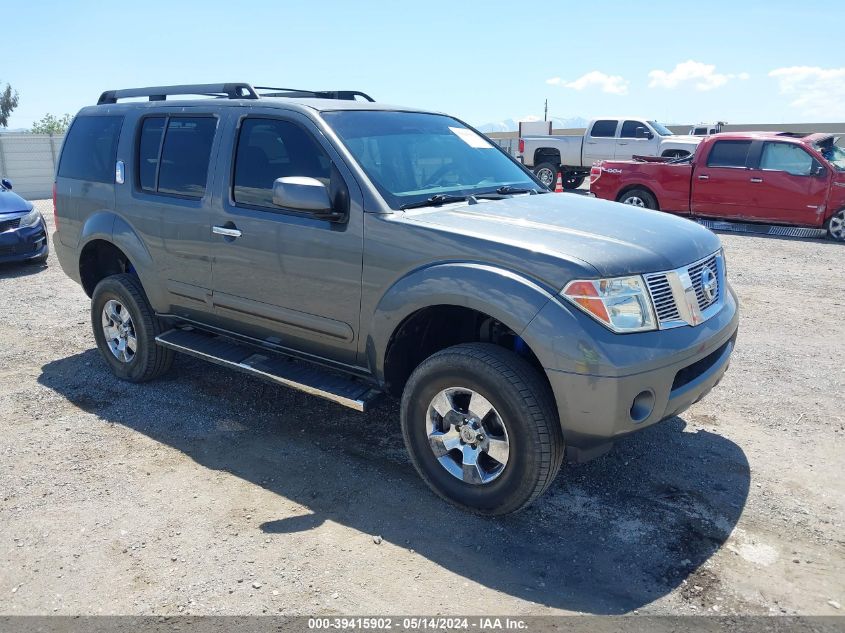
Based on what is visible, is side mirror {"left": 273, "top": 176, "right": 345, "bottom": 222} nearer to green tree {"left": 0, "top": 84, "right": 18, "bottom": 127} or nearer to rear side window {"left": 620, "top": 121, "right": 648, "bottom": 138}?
rear side window {"left": 620, "top": 121, "right": 648, "bottom": 138}

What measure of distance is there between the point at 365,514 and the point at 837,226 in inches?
430

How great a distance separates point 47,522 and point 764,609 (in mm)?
3359

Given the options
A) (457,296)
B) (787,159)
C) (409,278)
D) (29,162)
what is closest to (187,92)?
(409,278)

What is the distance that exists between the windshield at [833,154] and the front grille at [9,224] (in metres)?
12.5

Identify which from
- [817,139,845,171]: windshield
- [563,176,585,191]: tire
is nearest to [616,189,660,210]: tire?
[817,139,845,171]: windshield

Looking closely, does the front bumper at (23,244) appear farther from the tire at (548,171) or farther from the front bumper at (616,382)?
the tire at (548,171)

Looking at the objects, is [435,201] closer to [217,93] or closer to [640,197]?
[217,93]

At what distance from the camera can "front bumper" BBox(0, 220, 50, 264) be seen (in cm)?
939

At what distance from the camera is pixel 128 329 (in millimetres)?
5320

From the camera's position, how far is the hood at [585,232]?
3182mm

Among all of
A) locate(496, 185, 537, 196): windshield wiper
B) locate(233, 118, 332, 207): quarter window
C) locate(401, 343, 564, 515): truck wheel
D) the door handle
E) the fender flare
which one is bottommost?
locate(401, 343, 564, 515): truck wheel

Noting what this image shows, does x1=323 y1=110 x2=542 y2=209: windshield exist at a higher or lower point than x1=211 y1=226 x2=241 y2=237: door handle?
higher

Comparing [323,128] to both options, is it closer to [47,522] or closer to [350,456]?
[350,456]

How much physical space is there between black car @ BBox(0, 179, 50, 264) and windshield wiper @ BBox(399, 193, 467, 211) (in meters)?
7.77
